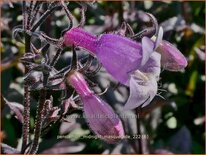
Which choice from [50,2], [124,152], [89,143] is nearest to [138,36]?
[50,2]

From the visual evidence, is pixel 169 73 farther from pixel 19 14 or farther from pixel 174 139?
pixel 19 14

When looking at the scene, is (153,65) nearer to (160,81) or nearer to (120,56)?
(120,56)

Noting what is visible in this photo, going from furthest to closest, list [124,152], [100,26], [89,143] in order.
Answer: [100,26] < [89,143] < [124,152]

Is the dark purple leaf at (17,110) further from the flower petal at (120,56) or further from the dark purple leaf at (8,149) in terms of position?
the flower petal at (120,56)

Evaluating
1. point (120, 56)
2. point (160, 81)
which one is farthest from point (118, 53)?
point (160, 81)

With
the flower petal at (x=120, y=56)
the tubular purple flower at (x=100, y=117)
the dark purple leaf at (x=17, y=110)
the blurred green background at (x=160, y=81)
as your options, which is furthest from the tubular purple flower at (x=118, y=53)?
the blurred green background at (x=160, y=81)

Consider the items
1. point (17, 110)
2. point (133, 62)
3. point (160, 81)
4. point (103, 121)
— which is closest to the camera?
point (133, 62)
